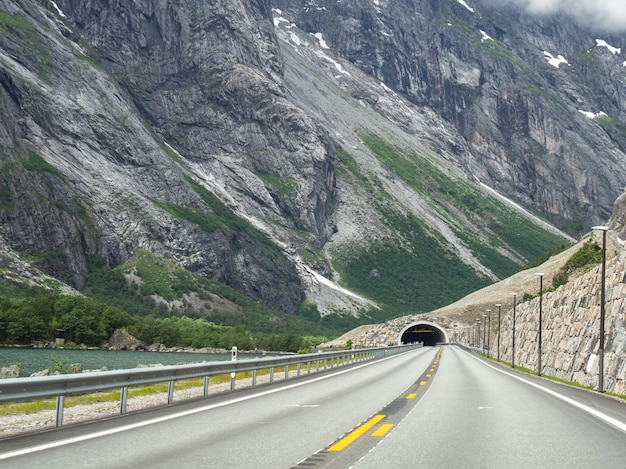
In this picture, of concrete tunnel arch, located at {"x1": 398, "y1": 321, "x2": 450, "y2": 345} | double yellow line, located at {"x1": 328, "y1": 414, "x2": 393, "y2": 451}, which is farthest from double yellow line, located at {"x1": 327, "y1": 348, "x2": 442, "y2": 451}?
concrete tunnel arch, located at {"x1": 398, "y1": 321, "x2": 450, "y2": 345}

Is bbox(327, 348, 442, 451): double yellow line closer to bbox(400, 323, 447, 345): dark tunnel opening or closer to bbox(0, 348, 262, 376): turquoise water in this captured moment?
bbox(0, 348, 262, 376): turquoise water

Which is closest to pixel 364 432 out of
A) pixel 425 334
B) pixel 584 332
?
pixel 584 332

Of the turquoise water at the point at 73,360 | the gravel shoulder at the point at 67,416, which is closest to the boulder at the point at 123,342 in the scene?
the turquoise water at the point at 73,360

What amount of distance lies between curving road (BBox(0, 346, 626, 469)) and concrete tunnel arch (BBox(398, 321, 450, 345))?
138 meters

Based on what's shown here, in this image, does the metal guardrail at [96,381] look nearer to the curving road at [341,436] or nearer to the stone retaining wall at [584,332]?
the curving road at [341,436]

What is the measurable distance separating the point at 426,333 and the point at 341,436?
187 meters

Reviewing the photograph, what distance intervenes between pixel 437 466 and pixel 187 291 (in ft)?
590

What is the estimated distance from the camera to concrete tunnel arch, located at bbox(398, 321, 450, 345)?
532ft

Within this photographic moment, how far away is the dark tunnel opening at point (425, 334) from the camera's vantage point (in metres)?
169

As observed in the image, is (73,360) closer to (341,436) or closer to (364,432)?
(364,432)

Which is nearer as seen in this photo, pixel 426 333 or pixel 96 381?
pixel 96 381

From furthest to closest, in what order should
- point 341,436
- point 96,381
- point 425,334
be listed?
point 425,334 < point 96,381 < point 341,436

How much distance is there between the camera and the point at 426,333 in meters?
196

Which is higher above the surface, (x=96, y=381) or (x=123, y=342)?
(x=96, y=381)
